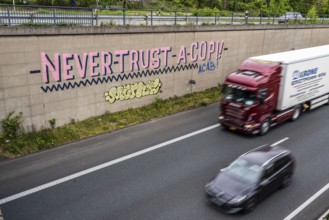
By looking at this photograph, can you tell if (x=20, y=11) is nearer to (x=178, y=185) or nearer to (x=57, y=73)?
(x=57, y=73)

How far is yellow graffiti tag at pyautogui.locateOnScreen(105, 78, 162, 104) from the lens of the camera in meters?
18.7

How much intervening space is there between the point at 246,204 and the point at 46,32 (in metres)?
11.4

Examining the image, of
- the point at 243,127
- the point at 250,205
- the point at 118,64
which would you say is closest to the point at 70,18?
the point at 118,64

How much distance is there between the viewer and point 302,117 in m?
19.9

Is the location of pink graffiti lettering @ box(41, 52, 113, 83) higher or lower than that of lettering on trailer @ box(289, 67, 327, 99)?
higher

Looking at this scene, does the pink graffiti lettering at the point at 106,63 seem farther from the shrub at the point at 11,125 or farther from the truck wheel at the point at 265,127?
the truck wheel at the point at 265,127

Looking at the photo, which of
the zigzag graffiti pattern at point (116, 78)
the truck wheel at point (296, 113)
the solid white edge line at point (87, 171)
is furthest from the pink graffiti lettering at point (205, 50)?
the truck wheel at point (296, 113)

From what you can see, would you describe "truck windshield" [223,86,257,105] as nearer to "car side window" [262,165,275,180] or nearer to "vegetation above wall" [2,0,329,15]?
"car side window" [262,165,275,180]

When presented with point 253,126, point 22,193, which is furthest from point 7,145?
point 253,126

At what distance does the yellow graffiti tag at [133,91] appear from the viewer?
18.7 meters

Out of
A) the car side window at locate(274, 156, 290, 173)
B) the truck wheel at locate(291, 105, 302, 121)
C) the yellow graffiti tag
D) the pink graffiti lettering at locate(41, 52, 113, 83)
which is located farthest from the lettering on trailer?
the pink graffiti lettering at locate(41, 52, 113, 83)

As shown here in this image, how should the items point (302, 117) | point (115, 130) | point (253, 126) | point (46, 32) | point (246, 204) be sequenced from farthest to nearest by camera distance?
point (302, 117), point (115, 130), point (253, 126), point (46, 32), point (246, 204)

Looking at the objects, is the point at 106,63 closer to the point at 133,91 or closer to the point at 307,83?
the point at 133,91

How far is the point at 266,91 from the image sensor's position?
16203mm
